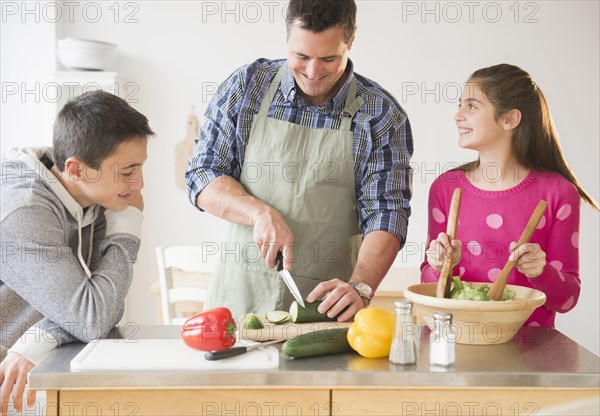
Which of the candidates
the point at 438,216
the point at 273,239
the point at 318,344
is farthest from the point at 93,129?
the point at 438,216

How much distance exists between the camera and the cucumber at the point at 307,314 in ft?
5.70

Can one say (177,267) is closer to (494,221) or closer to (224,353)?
(494,221)

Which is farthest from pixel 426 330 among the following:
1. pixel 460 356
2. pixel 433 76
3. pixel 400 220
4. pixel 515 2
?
pixel 515 2

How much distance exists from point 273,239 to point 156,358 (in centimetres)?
49

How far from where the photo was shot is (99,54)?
14.0ft

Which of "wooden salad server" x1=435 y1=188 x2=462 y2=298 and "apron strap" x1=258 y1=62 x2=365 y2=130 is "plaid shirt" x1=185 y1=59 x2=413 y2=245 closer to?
"apron strap" x1=258 y1=62 x2=365 y2=130

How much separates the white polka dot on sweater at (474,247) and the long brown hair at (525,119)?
25 centimetres

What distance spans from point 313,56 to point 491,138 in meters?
0.61

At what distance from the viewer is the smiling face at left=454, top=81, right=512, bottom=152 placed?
2.21 m

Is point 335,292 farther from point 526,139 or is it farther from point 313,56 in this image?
point 526,139

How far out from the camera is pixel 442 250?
1.81 meters

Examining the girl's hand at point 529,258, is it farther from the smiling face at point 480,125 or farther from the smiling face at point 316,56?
the smiling face at point 316,56

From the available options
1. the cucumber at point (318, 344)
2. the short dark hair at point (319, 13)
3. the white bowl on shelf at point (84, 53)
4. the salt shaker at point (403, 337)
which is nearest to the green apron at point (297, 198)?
the short dark hair at point (319, 13)

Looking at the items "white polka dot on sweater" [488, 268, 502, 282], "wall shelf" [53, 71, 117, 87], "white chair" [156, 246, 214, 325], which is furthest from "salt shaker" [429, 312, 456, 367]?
"wall shelf" [53, 71, 117, 87]
